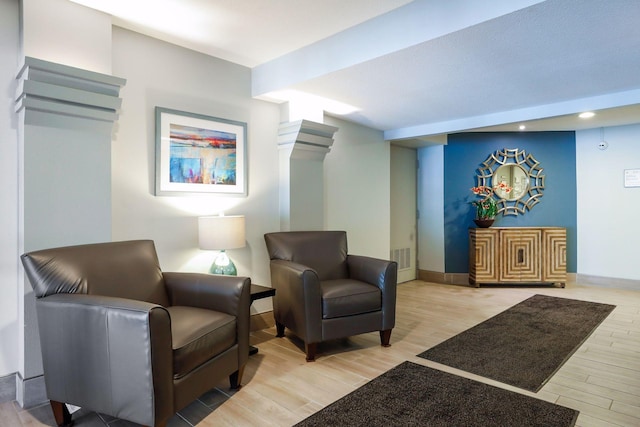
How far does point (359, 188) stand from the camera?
482 cm

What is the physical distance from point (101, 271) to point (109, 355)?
62 cm

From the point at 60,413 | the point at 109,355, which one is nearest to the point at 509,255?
the point at 109,355

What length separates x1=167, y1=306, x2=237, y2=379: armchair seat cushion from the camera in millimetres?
1828

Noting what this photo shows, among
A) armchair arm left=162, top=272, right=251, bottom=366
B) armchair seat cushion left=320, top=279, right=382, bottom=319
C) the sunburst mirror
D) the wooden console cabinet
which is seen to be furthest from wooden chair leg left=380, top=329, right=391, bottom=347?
the sunburst mirror

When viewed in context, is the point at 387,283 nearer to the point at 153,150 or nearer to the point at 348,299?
the point at 348,299

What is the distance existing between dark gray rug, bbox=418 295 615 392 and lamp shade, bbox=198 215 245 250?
1.74m

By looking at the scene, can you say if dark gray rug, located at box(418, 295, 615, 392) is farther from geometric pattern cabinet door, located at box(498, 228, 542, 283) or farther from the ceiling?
the ceiling

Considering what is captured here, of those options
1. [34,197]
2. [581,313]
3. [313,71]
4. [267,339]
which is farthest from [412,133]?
[34,197]

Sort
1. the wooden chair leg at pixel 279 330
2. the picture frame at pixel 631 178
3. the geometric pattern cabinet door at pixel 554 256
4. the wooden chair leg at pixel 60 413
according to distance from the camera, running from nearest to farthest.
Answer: the wooden chair leg at pixel 60 413 → the wooden chair leg at pixel 279 330 → the picture frame at pixel 631 178 → the geometric pattern cabinet door at pixel 554 256

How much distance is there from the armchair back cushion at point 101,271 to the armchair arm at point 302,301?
900mm

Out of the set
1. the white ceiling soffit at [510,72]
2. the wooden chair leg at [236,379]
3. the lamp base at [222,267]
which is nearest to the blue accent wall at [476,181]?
the white ceiling soffit at [510,72]

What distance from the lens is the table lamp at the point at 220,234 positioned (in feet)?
9.46

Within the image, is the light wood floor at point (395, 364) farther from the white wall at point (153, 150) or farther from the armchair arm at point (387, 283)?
the white wall at point (153, 150)

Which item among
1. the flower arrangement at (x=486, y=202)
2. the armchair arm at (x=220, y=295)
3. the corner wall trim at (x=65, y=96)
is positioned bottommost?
the armchair arm at (x=220, y=295)
